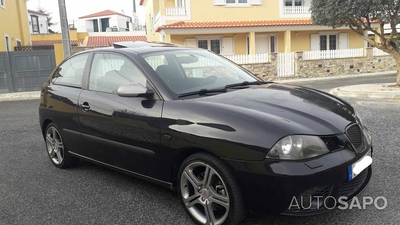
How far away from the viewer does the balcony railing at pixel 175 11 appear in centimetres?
2156

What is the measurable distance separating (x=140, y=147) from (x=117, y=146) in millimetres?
382

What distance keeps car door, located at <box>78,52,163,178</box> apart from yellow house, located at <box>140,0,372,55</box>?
1668 cm

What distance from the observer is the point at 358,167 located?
2828mm

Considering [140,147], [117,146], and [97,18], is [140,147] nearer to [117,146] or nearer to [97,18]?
[117,146]

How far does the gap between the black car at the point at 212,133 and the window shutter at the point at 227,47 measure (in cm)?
1882

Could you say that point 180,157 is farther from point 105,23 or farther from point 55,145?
point 105,23

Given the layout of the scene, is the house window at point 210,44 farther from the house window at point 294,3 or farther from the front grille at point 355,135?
the front grille at point 355,135

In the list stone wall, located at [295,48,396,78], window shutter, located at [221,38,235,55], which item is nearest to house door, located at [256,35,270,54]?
window shutter, located at [221,38,235,55]

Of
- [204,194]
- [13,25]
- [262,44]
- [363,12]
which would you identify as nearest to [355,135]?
[204,194]

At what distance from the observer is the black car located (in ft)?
8.50

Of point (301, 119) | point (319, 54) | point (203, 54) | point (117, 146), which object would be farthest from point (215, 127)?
point (319, 54)

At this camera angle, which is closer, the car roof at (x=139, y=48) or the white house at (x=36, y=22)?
the car roof at (x=139, y=48)

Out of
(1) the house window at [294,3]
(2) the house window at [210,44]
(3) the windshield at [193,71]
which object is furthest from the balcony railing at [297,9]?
(3) the windshield at [193,71]

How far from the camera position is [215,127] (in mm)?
2828
